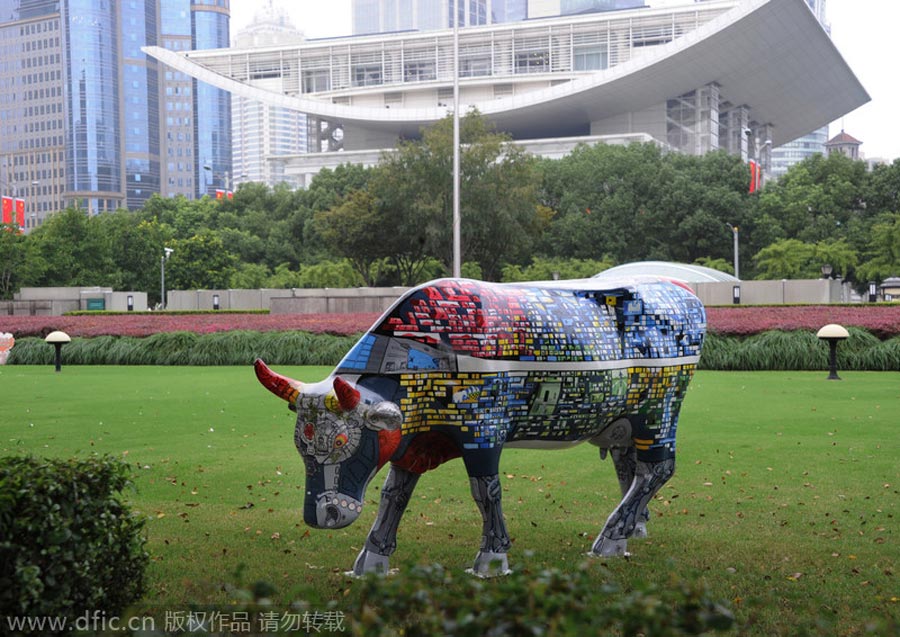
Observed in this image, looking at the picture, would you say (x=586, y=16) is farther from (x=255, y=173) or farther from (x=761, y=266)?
(x=255, y=173)

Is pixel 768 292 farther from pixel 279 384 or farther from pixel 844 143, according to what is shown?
pixel 844 143

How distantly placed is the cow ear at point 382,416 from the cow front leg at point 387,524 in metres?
0.68

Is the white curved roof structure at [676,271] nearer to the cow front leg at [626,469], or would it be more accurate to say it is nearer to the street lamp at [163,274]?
the cow front leg at [626,469]

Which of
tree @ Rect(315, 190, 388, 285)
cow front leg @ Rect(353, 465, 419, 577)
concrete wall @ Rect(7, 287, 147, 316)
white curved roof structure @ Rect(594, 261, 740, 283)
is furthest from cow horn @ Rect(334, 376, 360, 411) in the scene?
concrete wall @ Rect(7, 287, 147, 316)

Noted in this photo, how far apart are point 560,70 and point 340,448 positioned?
224 ft

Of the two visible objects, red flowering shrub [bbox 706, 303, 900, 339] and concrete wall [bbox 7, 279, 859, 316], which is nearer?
red flowering shrub [bbox 706, 303, 900, 339]

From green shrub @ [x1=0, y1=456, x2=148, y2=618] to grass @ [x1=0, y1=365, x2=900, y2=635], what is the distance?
0.49 metres

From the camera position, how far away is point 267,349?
2094 centimetres

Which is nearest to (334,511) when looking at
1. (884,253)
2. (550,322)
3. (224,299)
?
(550,322)

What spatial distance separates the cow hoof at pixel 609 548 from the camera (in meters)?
5.68

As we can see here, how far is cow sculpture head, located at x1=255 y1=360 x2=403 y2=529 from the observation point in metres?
4.74

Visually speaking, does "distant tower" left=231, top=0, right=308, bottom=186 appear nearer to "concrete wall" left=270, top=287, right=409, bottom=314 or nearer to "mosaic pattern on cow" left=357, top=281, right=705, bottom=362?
"concrete wall" left=270, top=287, right=409, bottom=314

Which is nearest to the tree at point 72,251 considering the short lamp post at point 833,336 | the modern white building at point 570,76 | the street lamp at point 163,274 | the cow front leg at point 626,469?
the street lamp at point 163,274

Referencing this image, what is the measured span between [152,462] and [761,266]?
33.5 metres
